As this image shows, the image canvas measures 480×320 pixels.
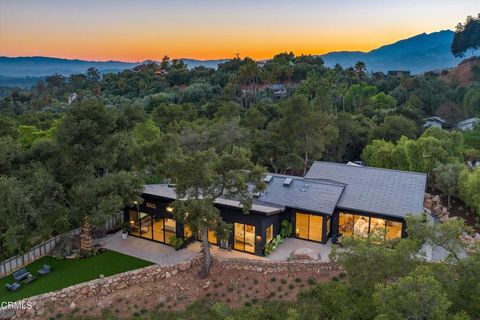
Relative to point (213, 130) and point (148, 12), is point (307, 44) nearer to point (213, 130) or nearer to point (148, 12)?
point (148, 12)

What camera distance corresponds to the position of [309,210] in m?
19.7

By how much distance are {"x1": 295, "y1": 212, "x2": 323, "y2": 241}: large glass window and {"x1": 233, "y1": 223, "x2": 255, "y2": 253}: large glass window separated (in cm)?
290

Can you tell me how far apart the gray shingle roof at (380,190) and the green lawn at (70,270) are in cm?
1188

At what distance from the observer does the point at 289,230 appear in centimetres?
2044

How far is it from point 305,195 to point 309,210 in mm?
1229

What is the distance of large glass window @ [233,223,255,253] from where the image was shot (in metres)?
Answer: 19.3

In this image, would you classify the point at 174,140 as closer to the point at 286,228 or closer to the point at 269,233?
the point at 269,233

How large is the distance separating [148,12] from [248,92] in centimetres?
2699

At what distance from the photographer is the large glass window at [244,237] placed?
1934 centimetres

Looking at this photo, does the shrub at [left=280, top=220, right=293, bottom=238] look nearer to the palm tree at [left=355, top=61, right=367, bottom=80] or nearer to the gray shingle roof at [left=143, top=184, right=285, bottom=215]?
the gray shingle roof at [left=143, top=184, right=285, bottom=215]

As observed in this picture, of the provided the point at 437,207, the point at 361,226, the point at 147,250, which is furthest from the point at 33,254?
the point at 437,207

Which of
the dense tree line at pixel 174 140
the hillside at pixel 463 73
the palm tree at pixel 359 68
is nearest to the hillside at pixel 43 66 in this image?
the dense tree line at pixel 174 140

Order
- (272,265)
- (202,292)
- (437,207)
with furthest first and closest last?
(437,207) → (272,265) → (202,292)

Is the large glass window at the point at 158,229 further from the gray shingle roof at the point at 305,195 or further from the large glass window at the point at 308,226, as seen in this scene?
the large glass window at the point at 308,226
